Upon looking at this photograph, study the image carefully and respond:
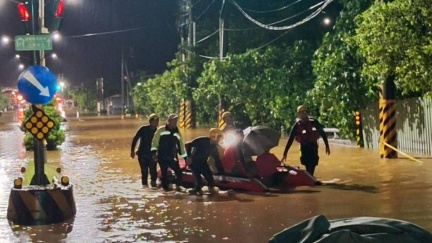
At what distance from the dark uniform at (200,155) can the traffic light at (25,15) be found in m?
3.93

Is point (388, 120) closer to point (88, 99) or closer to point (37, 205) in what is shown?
point (37, 205)

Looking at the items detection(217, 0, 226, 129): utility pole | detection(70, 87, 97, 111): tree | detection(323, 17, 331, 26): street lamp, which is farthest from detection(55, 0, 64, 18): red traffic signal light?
detection(70, 87, 97, 111): tree

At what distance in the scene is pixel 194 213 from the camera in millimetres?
12039

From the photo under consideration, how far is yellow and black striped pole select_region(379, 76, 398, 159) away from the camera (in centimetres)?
2144

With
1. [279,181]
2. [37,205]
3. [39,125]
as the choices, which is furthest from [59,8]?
[279,181]

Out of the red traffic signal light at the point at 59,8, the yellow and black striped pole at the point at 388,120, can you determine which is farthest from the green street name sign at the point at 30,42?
the yellow and black striped pole at the point at 388,120

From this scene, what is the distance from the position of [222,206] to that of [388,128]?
1022cm

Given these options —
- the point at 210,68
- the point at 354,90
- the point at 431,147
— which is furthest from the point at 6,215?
the point at 210,68

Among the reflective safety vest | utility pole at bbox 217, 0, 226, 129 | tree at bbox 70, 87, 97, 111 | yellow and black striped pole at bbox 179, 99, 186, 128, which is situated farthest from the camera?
tree at bbox 70, 87, 97, 111

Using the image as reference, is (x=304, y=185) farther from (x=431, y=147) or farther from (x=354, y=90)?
(x=354, y=90)

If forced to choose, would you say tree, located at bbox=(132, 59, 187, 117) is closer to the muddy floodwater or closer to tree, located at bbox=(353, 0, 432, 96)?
the muddy floodwater

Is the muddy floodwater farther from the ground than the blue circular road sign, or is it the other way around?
the blue circular road sign

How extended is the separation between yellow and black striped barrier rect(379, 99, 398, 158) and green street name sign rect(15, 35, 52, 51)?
40.0ft

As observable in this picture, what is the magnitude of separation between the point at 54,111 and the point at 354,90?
12224 mm
